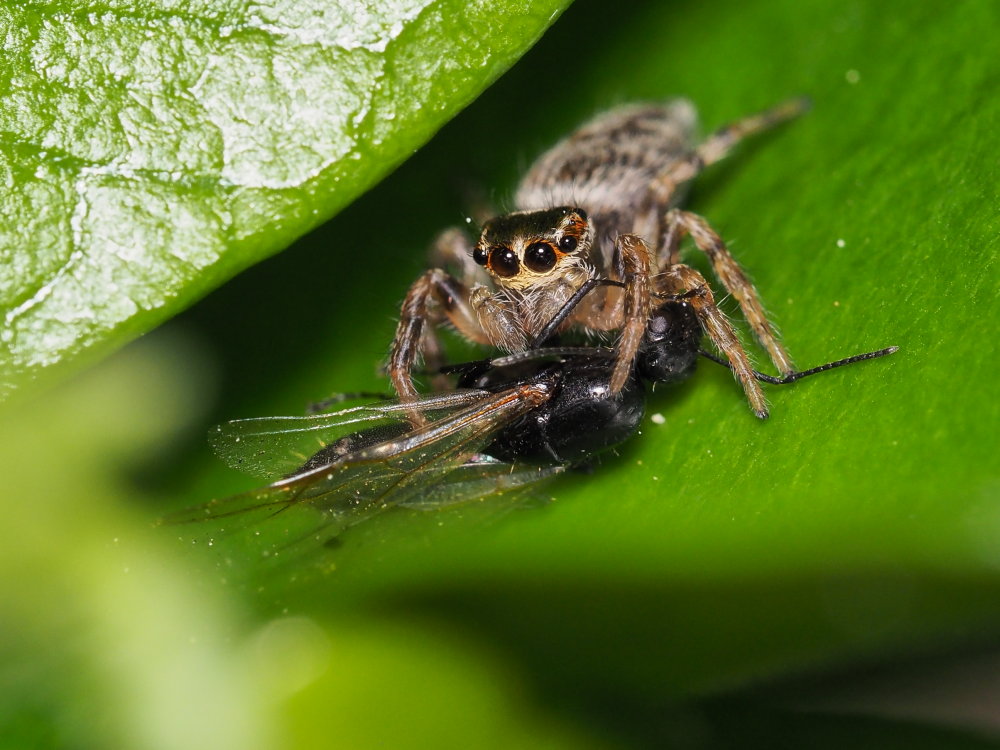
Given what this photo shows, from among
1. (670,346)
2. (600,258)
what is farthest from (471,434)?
(600,258)

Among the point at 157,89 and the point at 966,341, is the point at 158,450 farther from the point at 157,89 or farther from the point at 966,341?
the point at 966,341

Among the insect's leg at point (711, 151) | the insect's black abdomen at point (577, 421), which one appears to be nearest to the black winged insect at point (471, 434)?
the insect's black abdomen at point (577, 421)

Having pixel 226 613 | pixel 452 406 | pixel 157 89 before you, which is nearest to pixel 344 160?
pixel 157 89

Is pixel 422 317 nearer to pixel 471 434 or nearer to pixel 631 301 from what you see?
pixel 471 434

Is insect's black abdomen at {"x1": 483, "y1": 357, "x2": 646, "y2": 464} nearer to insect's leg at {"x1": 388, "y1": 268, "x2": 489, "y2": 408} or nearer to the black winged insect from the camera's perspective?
the black winged insect

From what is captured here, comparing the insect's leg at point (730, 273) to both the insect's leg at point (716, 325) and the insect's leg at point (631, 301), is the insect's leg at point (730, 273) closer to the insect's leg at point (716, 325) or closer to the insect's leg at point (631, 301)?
the insect's leg at point (716, 325)

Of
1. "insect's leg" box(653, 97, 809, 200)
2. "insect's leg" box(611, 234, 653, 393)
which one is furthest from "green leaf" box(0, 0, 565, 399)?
"insect's leg" box(653, 97, 809, 200)
